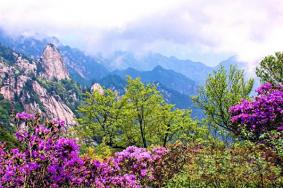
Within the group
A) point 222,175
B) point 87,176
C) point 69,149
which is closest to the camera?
point 69,149

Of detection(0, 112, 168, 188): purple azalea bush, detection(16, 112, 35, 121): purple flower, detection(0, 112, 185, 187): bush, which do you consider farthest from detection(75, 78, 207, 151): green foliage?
detection(16, 112, 35, 121): purple flower

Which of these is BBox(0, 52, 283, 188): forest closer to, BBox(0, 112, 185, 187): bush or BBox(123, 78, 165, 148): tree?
BBox(0, 112, 185, 187): bush

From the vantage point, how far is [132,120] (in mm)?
42312

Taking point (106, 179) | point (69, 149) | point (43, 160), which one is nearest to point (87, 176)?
point (106, 179)

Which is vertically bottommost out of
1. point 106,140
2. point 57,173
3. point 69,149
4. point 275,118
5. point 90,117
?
point 57,173

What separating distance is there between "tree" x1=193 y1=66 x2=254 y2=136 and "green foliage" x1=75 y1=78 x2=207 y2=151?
10.9 ft

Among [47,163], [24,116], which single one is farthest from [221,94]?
[24,116]

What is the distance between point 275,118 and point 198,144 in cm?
527

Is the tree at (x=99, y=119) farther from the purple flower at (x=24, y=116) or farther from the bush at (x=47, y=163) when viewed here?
the purple flower at (x=24, y=116)

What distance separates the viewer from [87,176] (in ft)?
41.3

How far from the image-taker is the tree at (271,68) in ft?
128

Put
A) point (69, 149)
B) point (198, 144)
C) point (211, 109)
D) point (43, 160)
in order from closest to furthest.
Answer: point (43, 160)
point (69, 149)
point (198, 144)
point (211, 109)

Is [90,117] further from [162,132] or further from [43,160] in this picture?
[43,160]

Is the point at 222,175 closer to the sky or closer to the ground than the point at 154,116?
closer to the ground
